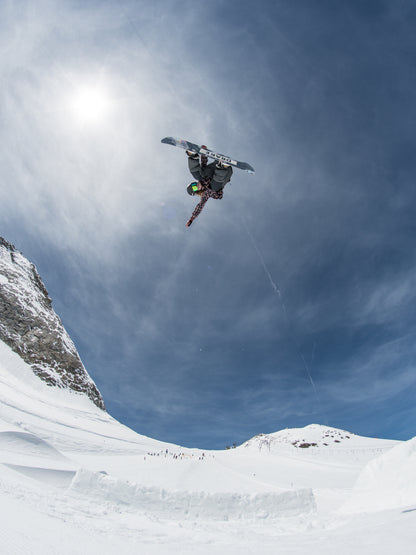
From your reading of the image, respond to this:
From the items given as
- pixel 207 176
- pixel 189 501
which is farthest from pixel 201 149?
pixel 189 501

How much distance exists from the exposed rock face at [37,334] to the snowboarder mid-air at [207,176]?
53795 mm

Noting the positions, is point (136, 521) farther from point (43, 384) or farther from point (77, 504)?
point (43, 384)

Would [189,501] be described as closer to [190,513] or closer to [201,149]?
[190,513]

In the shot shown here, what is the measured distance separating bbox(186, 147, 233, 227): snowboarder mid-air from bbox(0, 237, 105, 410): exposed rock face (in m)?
53.8

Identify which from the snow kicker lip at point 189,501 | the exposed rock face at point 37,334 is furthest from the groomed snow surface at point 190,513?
the exposed rock face at point 37,334

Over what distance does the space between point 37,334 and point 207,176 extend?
63.5 m

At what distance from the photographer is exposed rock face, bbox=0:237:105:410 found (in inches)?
2196

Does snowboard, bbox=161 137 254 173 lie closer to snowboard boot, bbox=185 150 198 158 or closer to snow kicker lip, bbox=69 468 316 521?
snowboard boot, bbox=185 150 198 158

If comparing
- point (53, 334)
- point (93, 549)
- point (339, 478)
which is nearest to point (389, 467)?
point (93, 549)

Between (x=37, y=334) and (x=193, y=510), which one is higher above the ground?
(x=37, y=334)

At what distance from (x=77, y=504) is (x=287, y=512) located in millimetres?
6784

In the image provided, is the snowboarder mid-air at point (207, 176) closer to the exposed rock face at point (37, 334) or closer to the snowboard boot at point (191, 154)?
the snowboard boot at point (191, 154)

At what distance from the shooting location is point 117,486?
871cm

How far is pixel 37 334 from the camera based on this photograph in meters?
61.6
